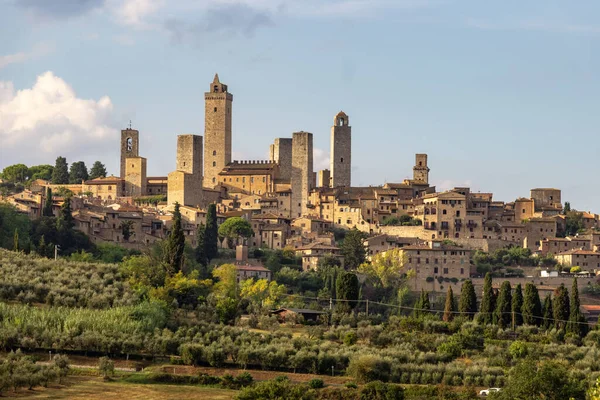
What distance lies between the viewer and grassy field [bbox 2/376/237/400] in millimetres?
38938

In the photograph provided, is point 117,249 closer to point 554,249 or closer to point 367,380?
point 554,249

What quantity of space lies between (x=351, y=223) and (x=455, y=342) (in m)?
43.0

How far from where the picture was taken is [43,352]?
43938mm

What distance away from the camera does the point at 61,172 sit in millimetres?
105312

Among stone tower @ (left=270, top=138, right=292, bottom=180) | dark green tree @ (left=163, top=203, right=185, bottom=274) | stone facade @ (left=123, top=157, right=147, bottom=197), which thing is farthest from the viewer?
stone tower @ (left=270, top=138, right=292, bottom=180)

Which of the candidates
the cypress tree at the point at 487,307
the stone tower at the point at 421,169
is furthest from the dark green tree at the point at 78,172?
the cypress tree at the point at 487,307

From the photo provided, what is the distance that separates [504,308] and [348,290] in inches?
286

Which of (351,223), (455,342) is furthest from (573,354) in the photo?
(351,223)

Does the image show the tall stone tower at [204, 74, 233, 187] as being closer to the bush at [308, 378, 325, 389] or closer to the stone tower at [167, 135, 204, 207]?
the stone tower at [167, 135, 204, 207]

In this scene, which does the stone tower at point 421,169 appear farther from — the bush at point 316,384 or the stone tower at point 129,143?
the bush at point 316,384

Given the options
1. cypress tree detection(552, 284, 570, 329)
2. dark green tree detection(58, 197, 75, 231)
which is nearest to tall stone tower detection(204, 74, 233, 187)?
dark green tree detection(58, 197, 75, 231)

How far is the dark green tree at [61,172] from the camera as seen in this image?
342ft

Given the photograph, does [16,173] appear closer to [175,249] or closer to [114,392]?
[175,249]

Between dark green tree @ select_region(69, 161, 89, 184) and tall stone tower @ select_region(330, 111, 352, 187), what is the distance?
18.6 metres
